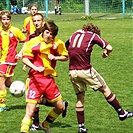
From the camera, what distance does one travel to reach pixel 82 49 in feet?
26.4

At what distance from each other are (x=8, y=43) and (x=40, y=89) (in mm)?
2619

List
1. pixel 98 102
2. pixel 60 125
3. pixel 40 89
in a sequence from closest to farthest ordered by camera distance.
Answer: pixel 40 89
pixel 60 125
pixel 98 102

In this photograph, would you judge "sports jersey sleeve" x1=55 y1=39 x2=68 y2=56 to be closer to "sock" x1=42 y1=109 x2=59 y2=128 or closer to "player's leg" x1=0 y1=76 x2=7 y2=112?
"sock" x1=42 y1=109 x2=59 y2=128

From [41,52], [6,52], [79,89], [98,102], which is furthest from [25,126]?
[98,102]

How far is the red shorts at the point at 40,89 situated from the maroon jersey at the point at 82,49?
654 mm

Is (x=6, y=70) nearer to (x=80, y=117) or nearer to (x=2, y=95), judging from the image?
(x=2, y=95)

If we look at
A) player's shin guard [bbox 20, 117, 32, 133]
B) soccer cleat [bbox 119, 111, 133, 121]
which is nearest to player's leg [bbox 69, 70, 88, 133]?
soccer cleat [bbox 119, 111, 133, 121]

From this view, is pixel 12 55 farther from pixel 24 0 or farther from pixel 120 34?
pixel 24 0

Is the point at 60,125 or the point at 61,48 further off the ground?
the point at 61,48

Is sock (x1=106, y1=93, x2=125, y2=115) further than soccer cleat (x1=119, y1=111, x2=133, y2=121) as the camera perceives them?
No

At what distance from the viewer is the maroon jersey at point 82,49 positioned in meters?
8.02

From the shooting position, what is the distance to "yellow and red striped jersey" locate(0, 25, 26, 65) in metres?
9.87

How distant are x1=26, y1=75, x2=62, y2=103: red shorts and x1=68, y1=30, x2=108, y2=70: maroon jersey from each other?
65 centimetres

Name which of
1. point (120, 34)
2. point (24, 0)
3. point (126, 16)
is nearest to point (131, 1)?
point (126, 16)
